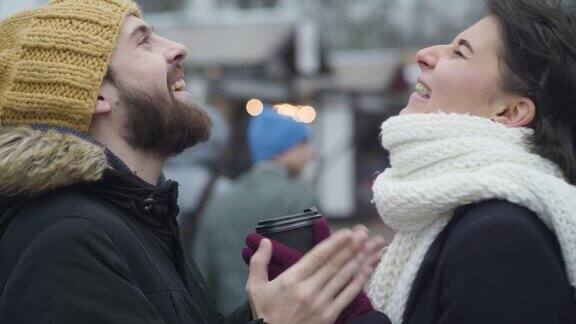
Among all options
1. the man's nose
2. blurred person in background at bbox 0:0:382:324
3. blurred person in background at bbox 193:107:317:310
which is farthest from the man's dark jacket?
blurred person in background at bbox 193:107:317:310

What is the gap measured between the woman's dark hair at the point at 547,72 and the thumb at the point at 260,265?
2.43ft

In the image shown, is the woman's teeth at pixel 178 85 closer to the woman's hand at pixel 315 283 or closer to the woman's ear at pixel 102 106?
the woman's ear at pixel 102 106

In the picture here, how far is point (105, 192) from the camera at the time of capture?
2295 mm

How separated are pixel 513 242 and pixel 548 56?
0.56m

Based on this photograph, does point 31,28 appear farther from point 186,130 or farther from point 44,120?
point 186,130

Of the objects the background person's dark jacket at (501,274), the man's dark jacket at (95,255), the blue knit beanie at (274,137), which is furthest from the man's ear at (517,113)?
the blue knit beanie at (274,137)

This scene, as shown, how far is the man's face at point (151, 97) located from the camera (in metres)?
2.52

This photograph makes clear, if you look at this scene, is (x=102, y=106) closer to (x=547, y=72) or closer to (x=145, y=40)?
(x=145, y=40)

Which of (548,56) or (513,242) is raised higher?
(548,56)

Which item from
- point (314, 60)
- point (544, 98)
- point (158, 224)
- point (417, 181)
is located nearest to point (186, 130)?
point (158, 224)

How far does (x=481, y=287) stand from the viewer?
6.40ft


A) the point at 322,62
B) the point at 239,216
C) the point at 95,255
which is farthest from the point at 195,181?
the point at 322,62

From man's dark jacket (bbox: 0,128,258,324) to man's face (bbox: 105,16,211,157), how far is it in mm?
161

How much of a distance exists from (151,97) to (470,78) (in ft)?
3.05
